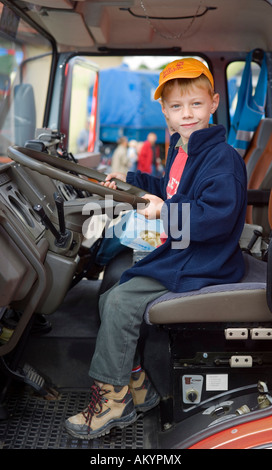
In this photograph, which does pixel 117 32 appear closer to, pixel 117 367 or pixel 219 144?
pixel 219 144

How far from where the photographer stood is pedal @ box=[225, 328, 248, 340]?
1596 millimetres

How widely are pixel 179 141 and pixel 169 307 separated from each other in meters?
0.70

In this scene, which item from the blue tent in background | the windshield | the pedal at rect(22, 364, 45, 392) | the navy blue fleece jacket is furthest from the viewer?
the blue tent in background

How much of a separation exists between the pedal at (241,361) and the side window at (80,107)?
1938 mm

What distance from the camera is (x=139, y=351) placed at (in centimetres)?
193

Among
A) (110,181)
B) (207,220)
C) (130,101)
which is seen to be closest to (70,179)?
(110,181)

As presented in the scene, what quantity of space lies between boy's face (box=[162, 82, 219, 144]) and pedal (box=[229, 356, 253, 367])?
0.74 m

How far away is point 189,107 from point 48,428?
1158 millimetres

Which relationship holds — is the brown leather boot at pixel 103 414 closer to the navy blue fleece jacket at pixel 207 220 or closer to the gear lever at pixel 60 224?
the navy blue fleece jacket at pixel 207 220

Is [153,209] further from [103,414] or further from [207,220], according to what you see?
[103,414]

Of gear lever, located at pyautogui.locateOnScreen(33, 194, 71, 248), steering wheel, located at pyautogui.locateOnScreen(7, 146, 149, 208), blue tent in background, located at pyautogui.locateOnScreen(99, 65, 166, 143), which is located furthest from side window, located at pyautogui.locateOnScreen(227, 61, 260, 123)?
blue tent in background, located at pyautogui.locateOnScreen(99, 65, 166, 143)

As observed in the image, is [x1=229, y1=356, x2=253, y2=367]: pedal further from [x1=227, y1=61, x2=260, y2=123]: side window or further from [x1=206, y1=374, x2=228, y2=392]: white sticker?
[x1=227, y1=61, x2=260, y2=123]: side window

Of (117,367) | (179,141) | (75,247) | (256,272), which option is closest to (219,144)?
(179,141)

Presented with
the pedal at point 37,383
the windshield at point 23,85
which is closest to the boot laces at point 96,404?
the pedal at point 37,383
